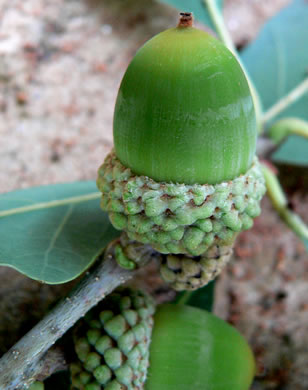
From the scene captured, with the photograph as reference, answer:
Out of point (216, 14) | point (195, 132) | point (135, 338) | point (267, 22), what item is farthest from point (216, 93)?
point (267, 22)

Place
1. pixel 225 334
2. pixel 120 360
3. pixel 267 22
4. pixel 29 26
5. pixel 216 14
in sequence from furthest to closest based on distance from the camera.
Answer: pixel 267 22 → pixel 29 26 → pixel 216 14 → pixel 225 334 → pixel 120 360

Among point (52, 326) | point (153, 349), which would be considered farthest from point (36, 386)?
point (153, 349)

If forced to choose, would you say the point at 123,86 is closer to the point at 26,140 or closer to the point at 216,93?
the point at 216,93

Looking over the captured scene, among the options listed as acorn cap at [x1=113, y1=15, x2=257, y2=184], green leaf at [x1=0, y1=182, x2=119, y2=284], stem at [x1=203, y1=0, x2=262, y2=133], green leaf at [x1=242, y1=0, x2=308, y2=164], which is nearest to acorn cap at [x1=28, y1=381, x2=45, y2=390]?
green leaf at [x1=0, y1=182, x2=119, y2=284]

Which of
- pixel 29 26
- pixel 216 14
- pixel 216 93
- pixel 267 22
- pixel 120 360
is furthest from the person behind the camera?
pixel 267 22

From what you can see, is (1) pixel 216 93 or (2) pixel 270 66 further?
(2) pixel 270 66

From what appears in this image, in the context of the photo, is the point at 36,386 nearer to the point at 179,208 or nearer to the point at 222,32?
the point at 179,208

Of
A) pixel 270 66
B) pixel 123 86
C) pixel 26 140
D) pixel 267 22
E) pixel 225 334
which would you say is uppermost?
pixel 123 86
